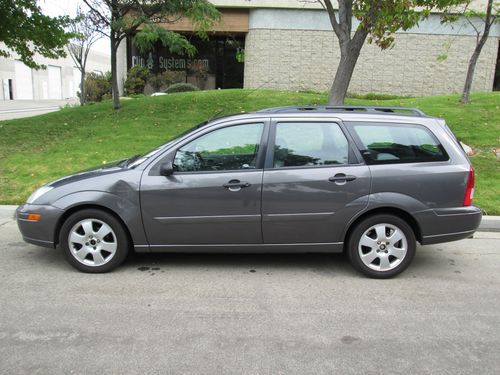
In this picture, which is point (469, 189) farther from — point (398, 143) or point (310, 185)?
point (310, 185)

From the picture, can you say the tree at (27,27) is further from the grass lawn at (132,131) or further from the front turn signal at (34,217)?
the front turn signal at (34,217)

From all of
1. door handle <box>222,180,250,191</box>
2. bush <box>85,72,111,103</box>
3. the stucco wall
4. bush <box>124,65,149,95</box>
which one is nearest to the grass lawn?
door handle <box>222,180,250,191</box>

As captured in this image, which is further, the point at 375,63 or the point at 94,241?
the point at 375,63

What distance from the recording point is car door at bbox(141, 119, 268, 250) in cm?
434

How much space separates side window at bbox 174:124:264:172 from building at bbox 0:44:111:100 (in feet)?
117

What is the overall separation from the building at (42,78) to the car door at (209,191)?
3585 cm

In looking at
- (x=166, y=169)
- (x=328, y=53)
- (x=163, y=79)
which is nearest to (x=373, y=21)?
(x=166, y=169)

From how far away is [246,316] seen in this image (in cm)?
365

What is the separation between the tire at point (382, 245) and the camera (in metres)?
4.41

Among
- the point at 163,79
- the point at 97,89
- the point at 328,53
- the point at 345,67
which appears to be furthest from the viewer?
the point at 97,89

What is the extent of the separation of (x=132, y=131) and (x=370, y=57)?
48.3 feet

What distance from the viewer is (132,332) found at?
11.0 ft

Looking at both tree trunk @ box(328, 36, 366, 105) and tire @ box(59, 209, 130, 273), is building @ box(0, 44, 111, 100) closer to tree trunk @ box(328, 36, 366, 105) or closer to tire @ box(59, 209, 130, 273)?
tree trunk @ box(328, 36, 366, 105)

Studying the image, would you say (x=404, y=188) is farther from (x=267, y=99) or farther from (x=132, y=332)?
(x=267, y=99)
